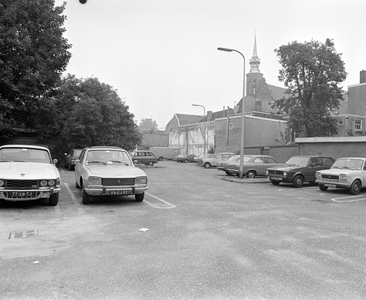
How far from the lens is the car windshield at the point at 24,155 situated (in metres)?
9.25

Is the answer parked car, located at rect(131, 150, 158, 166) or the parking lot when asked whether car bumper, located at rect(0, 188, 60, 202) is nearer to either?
the parking lot

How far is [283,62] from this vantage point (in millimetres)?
31203

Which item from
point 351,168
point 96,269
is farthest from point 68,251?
point 351,168

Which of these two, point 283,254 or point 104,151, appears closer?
point 283,254

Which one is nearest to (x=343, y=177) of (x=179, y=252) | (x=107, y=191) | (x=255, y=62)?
(x=107, y=191)

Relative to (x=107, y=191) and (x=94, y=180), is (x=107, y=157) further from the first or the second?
(x=107, y=191)

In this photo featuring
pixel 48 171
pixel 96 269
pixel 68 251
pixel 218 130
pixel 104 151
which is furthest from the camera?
pixel 218 130

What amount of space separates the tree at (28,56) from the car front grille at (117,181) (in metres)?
12.8

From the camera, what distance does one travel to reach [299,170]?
15641 millimetres

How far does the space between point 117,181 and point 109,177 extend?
260 millimetres

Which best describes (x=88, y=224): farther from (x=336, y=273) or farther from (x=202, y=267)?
(x=336, y=273)

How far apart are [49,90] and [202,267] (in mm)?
20973

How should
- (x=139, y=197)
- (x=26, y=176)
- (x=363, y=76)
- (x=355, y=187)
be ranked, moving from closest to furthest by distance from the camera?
(x=26, y=176)
(x=139, y=197)
(x=355, y=187)
(x=363, y=76)

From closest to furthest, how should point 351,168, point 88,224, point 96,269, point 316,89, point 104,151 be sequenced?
point 96,269 < point 88,224 < point 104,151 < point 351,168 < point 316,89
